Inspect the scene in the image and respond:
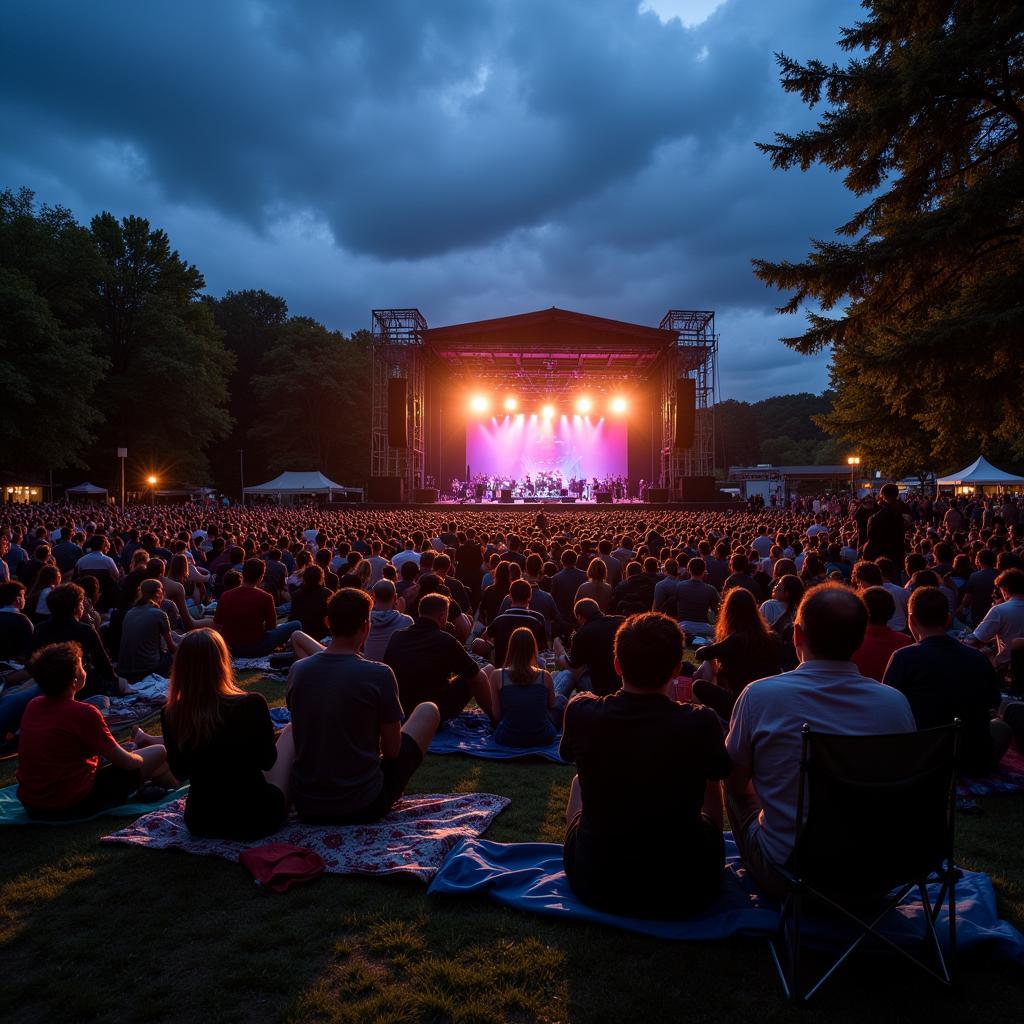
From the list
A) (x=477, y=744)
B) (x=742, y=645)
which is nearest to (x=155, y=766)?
(x=477, y=744)

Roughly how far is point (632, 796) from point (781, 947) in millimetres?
769

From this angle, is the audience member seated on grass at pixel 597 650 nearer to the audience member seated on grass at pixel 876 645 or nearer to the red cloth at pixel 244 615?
the audience member seated on grass at pixel 876 645

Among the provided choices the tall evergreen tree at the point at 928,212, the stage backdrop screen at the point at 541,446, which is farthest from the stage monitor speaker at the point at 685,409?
the tall evergreen tree at the point at 928,212

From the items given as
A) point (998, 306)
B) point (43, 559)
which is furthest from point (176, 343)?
point (998, 306)

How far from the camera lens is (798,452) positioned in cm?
8638

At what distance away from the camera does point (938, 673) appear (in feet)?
12.1

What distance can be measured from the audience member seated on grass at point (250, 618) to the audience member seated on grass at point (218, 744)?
3.79m

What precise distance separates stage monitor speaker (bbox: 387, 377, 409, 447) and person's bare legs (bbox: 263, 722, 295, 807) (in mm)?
24151

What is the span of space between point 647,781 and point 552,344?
26.5 m

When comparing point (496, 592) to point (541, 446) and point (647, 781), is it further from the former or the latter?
point (541, 446)

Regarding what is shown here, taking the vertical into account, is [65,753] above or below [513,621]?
below

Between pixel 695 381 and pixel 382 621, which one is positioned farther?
pixel 695 381

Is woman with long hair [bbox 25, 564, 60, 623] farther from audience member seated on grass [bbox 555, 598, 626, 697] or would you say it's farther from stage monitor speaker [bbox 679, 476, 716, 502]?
stage monitor speaker [bbox 679, 476, 716, 502]

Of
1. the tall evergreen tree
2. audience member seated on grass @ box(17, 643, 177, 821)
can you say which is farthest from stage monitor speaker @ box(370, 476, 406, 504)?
audience member seated on grass @ box(17, 643, 177, 821)
